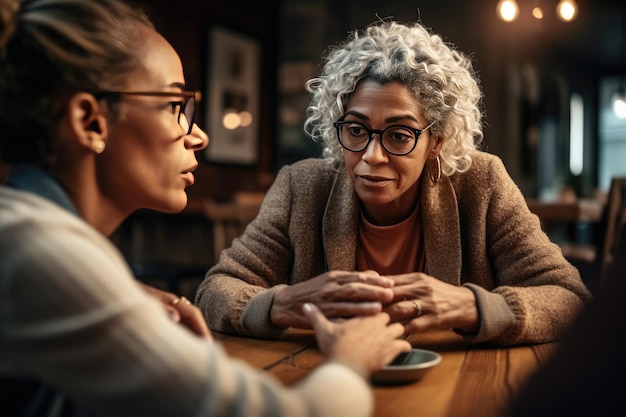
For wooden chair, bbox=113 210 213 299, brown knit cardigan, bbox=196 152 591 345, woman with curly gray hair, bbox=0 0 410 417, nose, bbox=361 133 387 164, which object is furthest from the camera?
wooden chair, bbox=113 210 213 299

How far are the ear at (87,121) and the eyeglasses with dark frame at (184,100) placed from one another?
2 centimetres

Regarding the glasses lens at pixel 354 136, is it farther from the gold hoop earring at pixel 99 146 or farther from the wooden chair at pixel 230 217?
the wooden chair at pixel 230 217

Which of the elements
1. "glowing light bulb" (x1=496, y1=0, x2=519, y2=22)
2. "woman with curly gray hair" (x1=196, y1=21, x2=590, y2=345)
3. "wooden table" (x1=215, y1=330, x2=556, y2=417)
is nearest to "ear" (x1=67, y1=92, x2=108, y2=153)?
"wooden table" (x1=215, y1=330, x2=556, y2=417)

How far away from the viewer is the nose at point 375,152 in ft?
5.67

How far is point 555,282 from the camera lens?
1570mm

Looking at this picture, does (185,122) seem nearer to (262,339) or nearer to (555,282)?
(262,339)

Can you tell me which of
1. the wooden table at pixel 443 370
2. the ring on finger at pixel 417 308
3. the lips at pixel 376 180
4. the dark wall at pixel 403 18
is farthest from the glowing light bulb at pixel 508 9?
the ring on finger at pixel 417 308

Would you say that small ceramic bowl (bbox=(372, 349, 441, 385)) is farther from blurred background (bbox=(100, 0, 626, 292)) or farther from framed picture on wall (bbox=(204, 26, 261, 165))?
framed picture on wall (bbox=(204, 26, 261, 165))

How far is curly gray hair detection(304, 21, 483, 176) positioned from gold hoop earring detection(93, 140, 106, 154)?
92 cm

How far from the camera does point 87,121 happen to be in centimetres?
98

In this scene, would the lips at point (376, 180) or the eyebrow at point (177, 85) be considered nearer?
the eyebrow at point (177, 85)

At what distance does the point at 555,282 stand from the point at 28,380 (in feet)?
3.81

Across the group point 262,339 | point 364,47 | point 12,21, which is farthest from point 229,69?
point 12,21

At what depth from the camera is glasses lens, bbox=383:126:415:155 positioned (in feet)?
5.76
